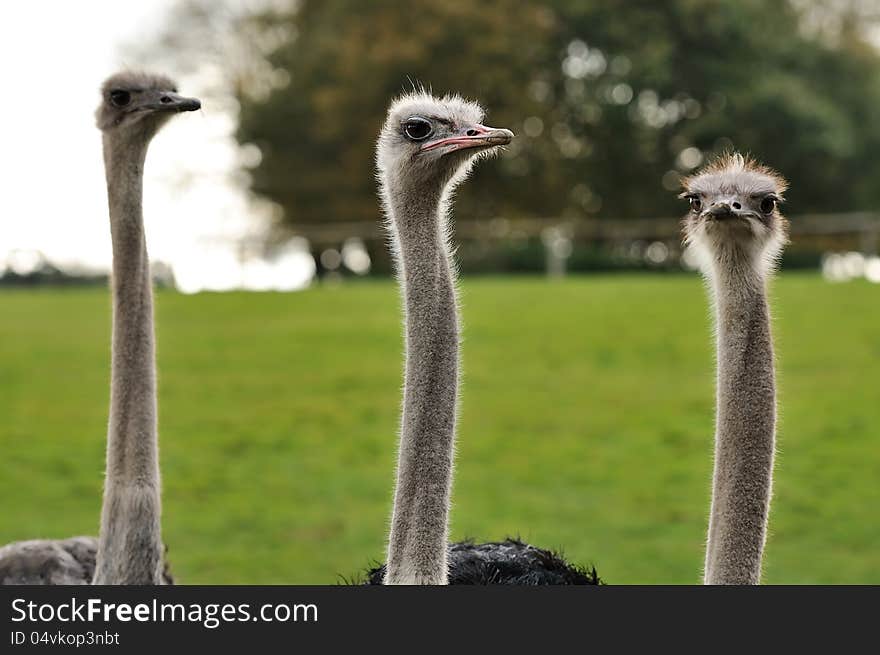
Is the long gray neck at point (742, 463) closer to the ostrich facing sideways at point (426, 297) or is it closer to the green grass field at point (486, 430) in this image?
the ostrich facing sideways at point (426, 297)

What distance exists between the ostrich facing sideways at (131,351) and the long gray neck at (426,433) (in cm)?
98

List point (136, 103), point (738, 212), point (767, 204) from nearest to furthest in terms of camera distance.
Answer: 1. point (738, 212)
2. point (767, 204)
3. point (136, 103)

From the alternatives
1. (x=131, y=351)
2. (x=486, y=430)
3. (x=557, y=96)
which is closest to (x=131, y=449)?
(x=131, y=351)

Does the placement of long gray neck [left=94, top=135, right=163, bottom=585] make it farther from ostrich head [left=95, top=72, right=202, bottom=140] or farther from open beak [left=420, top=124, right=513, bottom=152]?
open beak [left=420, top=124, right=513, bottom=152]

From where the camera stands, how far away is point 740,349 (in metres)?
3.04

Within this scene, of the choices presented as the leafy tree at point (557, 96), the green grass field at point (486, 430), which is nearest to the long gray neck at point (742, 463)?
the green grass field at point (486, 430)

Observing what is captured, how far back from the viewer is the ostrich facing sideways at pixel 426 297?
9.48ft

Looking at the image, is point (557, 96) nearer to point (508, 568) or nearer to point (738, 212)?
point (508, 568)

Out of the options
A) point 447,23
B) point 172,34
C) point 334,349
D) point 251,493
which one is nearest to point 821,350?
point 334,349

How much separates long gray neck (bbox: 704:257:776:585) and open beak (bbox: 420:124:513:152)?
0.65m

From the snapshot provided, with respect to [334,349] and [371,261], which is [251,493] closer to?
[334,349]

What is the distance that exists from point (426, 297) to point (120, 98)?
134cm

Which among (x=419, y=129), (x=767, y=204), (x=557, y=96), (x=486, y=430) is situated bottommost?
(x=767, y=204)

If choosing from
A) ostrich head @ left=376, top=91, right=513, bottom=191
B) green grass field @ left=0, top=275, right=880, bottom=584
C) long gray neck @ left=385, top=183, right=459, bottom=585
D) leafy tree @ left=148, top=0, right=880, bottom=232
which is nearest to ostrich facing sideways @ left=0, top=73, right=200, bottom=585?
ostrich head @ left=376, top=91, right=513, bottom=191
